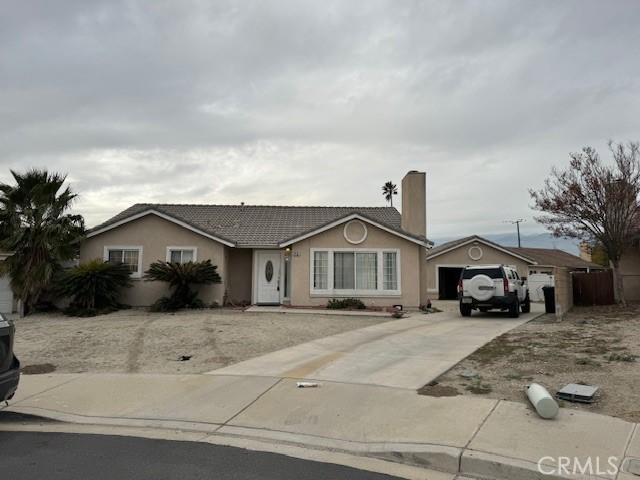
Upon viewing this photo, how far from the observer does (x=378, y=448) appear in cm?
504

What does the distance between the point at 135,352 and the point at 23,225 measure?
885 cm

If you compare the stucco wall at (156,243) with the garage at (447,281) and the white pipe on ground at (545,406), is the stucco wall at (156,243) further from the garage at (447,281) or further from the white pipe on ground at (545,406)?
the garage at (447,281)

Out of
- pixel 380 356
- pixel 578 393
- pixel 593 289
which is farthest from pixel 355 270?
pixel 578 393

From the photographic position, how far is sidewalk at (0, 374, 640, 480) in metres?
4.73

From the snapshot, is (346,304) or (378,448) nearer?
(378,448)

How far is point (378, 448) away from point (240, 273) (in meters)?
15.7

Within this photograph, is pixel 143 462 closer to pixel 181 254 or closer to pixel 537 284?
pixel 181 254

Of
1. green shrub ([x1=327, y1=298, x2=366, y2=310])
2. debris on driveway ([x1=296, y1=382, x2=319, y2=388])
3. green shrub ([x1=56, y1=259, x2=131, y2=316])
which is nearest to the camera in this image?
debris on driveway ([x1=296, y1=382, x2=319, y2=388])

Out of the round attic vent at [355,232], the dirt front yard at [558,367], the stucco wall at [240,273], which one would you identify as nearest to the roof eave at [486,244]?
the round attic vent at [355,232]

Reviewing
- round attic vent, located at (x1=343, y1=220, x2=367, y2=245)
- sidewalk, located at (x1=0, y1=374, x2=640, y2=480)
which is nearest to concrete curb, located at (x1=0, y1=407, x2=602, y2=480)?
sidewalk, located at (x1=0, y1=374, x2=640, y2=480)

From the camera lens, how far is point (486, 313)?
65.1 ft

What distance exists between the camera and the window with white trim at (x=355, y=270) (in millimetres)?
18766

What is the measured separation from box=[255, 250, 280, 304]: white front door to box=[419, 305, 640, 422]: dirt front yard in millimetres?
9686

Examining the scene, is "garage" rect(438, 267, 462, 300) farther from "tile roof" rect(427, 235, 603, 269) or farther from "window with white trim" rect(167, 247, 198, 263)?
"window with white trim" rect(167, 247, 198, 263)
